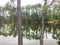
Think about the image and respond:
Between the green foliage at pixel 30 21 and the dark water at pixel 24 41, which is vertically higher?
the green foliage at pixel 30 21

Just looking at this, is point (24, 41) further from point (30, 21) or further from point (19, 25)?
point (19, 25)

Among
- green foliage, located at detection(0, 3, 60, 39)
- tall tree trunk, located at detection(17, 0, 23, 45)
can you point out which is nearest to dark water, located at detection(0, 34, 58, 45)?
green foliage, located at detection(0, 3, 60, 39)

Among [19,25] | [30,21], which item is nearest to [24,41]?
[30,21]

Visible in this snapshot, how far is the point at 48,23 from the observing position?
445 centimetres

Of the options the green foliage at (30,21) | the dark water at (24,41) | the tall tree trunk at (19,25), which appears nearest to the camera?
the tall tree trunk at (19,25)

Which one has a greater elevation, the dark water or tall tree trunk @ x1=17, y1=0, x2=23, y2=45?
tall tree trunk @ x1=17, y1=0, x2=23, y2=45

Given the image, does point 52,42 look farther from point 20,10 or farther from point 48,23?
point 20,10

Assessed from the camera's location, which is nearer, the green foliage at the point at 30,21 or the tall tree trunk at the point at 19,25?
the tall tree trunk at the point at 19,25

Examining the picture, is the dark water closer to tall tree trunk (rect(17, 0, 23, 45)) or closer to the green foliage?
the green foliage

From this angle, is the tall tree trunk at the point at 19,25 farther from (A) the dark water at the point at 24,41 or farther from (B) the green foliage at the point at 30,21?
(A) the dark water at the point at 24,41

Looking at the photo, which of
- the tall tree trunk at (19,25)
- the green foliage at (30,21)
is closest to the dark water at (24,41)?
the green foliage at (30,21)

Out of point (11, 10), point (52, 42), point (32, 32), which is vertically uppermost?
point (11, 10)

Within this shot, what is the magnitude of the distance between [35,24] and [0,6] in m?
1.12

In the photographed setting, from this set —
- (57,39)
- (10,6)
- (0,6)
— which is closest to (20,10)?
(10,6)
